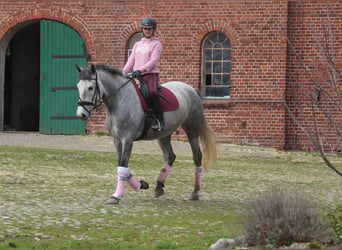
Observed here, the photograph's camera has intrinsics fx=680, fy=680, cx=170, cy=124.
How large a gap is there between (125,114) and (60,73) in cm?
1121

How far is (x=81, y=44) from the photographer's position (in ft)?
63.4

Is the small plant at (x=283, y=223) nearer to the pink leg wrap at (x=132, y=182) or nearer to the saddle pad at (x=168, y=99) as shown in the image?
the pink leg wrap at (x=132, y=182)

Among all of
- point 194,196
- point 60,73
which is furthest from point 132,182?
point 60,73

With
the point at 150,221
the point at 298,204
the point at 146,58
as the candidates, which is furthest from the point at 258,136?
the point at 298,204

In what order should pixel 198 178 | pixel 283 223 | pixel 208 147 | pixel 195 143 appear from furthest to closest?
pixel 208 147
pixel 195 143
pixel 198 178
pixel 283 223

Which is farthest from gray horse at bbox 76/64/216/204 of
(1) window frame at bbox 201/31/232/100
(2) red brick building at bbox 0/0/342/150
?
(1) window frame at bbox 201/31/232/100

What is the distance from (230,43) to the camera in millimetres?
18578

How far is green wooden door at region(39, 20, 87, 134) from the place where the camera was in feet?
63.2

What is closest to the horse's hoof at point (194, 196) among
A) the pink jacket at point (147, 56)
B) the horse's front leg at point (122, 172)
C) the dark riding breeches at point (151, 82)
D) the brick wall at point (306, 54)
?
the horse's front leg at point (122, 172)

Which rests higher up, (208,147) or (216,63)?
(216,63)

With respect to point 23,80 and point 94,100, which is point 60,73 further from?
point 94,100

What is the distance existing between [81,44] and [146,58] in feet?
35.3

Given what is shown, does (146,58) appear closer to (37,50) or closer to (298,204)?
(298,204)

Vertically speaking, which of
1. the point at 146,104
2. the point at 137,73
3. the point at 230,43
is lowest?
the point at 146,104
